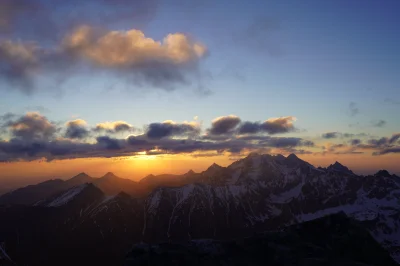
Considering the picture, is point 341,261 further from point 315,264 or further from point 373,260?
point 373,260

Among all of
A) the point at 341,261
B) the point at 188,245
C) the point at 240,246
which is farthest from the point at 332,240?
the point at 188,245

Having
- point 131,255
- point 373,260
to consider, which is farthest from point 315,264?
point 131,255

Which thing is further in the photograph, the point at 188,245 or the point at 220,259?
the point at 188,245

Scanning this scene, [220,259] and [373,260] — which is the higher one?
[220,259]

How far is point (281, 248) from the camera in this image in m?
109

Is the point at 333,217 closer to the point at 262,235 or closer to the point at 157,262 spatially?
the point at 262,235

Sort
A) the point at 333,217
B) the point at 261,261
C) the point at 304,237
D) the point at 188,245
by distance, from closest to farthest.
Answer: the point at 261,261
the point at 188,245
the point at 304,237
the point at 333,217

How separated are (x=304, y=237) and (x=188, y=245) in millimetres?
42607

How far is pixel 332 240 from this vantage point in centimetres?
12100

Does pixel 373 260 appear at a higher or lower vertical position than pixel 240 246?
lower

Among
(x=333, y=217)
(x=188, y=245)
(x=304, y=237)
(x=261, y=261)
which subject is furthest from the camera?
(x=333, y=217)

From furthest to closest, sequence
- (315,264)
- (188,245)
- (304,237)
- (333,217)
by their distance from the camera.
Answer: (333,217), (304,237), (188,245), (315,264)

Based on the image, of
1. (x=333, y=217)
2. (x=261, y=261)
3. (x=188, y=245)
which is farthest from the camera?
(x=333, y=217)

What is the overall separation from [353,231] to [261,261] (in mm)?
44941
